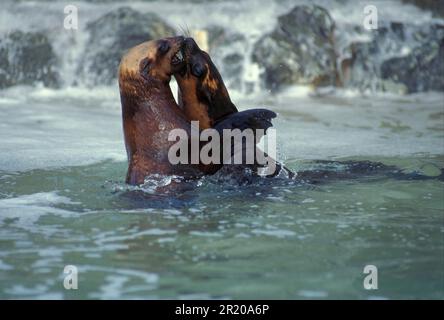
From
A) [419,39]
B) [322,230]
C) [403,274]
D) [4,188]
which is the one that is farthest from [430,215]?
[419,39]

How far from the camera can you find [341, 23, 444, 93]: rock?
1060 centimetres

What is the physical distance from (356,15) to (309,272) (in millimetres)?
8548

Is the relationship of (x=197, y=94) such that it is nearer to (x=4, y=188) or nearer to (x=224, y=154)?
(x=224, y=154)

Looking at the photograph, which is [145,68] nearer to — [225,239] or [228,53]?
[225,239]

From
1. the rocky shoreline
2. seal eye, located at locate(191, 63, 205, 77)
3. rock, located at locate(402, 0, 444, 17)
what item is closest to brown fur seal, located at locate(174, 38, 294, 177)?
seal eye, located at locate(191, 63, 205, 77)

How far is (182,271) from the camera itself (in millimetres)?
3469

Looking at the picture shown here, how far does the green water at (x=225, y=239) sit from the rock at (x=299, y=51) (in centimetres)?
542

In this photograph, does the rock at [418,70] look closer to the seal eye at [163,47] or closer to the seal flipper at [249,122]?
the seal flipper at [249,122]

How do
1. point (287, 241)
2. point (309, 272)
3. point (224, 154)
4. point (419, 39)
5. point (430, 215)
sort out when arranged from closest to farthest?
point (309, 272) < point (287, 241) < point (430, 215) < point (224, 154) < point (419, 39)

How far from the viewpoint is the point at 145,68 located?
15.3 feet

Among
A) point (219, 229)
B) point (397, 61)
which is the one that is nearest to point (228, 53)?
point (397, 61)

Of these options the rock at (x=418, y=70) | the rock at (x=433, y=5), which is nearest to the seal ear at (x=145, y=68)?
the rock at (x=418, y=70)

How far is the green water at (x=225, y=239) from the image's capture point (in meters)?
3.32

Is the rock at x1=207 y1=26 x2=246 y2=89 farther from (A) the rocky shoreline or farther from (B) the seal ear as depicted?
(B) the seal ear
